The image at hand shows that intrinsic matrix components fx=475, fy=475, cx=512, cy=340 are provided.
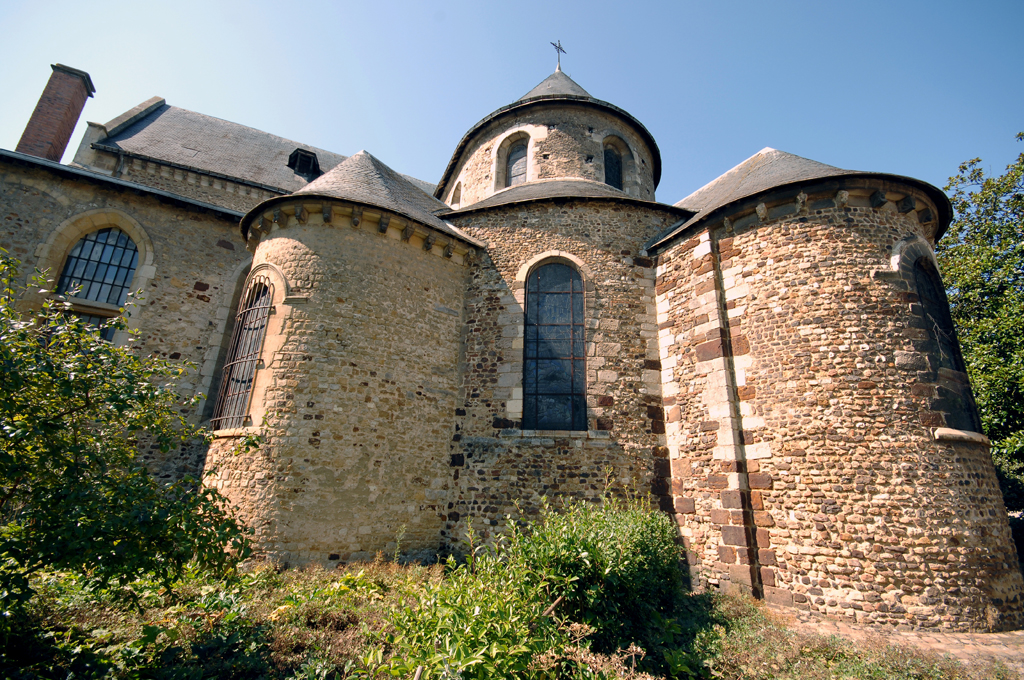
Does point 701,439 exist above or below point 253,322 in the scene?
below

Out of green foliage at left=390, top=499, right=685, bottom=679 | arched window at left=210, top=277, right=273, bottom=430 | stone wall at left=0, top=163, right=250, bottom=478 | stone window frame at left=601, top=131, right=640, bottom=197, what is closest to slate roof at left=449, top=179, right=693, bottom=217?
stone window frame at left=601, top=131, right=640, bottom=197

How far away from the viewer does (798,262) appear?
7.00 metres

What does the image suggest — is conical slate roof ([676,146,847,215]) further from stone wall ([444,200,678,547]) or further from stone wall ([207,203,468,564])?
stone wall ([207,203,468,564])

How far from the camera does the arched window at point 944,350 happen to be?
621cm

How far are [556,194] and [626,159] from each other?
4.25 metres

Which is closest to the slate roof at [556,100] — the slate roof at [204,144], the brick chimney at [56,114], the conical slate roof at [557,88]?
the conical slate roof at [557,88]

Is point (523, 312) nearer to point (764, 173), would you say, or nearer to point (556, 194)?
point (556, 194)

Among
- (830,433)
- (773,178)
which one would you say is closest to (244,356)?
(830,433)

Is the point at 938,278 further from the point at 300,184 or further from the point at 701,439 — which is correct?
the point at 300,184

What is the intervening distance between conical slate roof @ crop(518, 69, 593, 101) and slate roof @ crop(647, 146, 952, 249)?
5291 mm

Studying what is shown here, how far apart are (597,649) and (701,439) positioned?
11.7 ft

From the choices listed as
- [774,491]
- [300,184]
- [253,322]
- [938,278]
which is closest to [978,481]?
[774,491]

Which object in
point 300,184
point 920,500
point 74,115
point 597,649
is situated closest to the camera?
point 597,649

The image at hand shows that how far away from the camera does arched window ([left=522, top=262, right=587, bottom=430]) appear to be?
8250 millimetres
